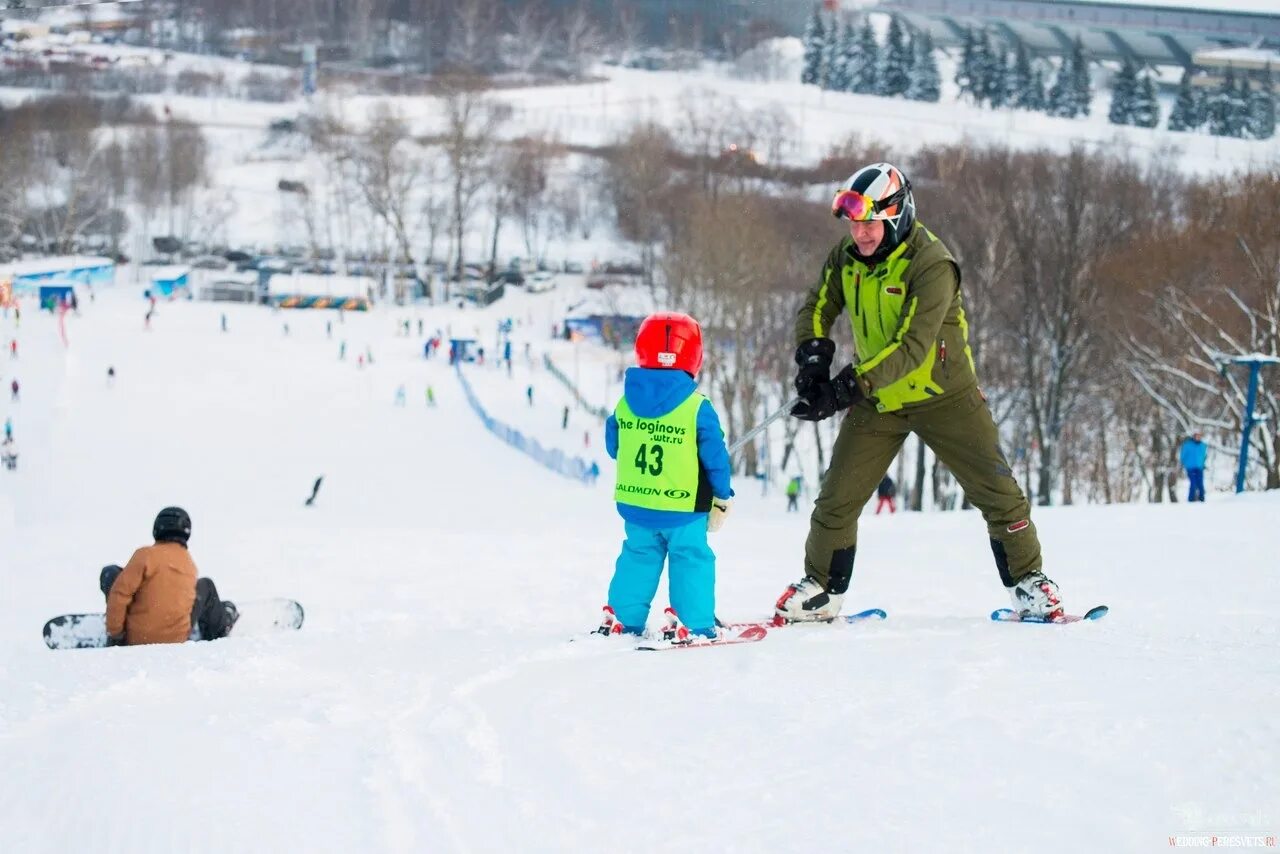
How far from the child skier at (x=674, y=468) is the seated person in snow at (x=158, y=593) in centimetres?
224

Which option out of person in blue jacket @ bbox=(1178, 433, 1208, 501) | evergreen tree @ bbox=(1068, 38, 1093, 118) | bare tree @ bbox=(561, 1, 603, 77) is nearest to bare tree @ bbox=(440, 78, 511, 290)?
bare tree @ bbox=(561, 1, 603, 77)

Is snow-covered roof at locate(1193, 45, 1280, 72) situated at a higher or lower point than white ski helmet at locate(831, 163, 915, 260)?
higher

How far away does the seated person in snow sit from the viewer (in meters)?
6.32

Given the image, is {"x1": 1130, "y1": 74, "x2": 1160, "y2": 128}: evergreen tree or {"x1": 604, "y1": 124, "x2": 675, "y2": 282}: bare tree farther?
{"x1": 1130, "y1": 74, "x2": 1160, "y2": 128}: evergreen tree

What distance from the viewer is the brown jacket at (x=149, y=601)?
6.31m

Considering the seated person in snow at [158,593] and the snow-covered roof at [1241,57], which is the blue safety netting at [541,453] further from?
the snow-covered roof at [1241,57]

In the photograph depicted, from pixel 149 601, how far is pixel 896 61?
73479 mm

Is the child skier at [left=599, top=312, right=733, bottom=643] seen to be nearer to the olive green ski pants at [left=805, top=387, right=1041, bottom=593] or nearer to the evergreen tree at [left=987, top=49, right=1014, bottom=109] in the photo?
the olive green ski pants at [left=805, top=387, right=1041, bottom=593]

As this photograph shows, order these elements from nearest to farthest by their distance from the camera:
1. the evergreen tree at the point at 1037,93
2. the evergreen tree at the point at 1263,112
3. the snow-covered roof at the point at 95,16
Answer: the evergreen tree at the point at 1263,112, the evergreen tree at the point at 1037,93, the snow-covered roof at the point at 95,16

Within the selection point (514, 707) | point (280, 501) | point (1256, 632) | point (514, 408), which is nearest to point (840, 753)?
point (514, 707)

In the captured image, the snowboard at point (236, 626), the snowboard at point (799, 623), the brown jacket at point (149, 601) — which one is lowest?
the snowboard at point (236, 626)

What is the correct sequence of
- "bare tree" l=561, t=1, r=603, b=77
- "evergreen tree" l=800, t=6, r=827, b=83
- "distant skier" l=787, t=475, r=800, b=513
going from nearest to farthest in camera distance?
1. "distant skier" l=787, t=475, r=800, b=513
2. "evergreen tree" l=800, t=6, r=827, b=83
3. "bare tree" l=561, t=1, r=603, b=77

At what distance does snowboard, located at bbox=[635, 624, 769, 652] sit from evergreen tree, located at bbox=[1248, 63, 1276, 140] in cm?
5887

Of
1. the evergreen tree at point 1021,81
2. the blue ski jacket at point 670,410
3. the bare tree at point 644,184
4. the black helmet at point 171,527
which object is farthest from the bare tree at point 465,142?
the blue ski jacket at point 670,410
